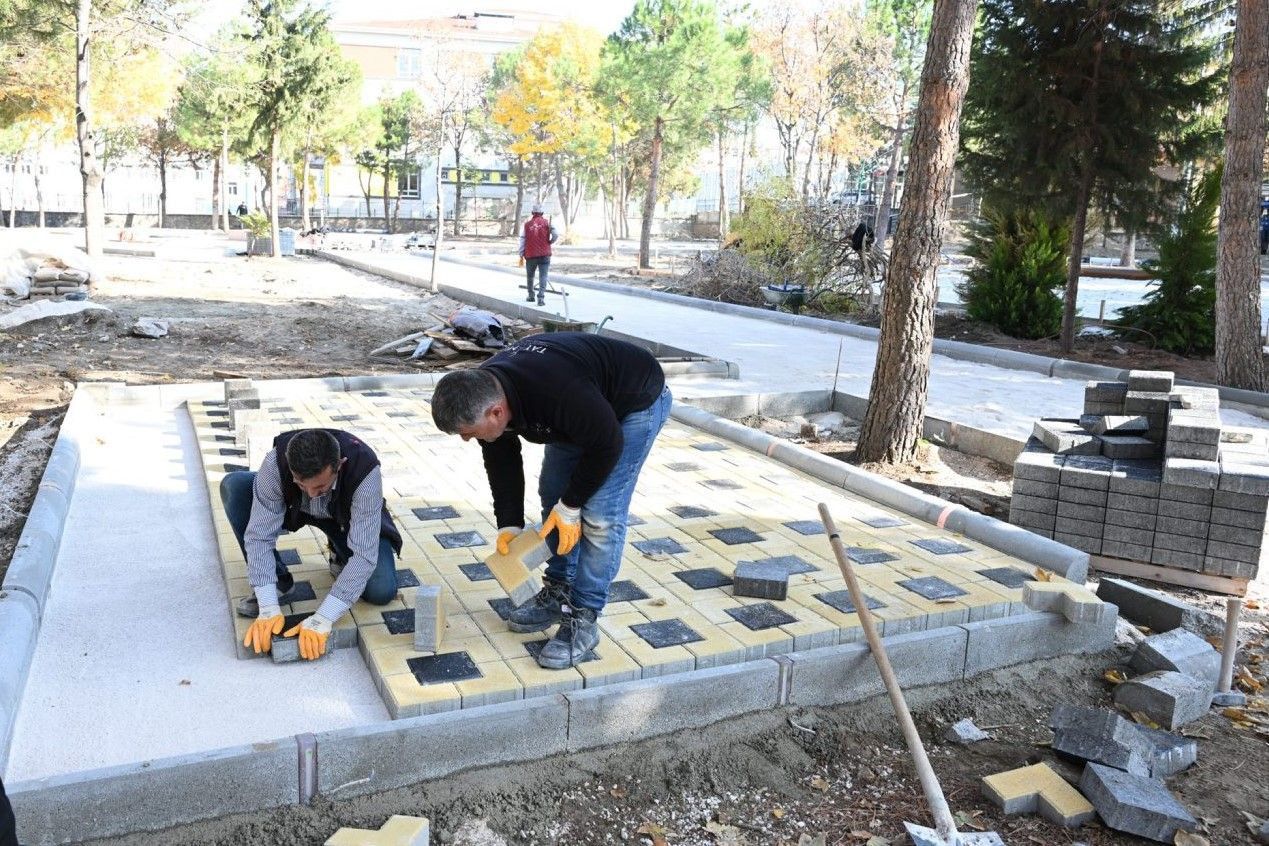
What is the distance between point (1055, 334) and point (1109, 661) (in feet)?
36.5

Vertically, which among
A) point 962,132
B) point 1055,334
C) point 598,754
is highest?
point 962,132

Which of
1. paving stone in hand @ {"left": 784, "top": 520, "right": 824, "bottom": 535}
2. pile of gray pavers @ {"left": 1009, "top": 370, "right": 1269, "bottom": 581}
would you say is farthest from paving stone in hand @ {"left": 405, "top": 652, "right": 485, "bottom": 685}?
pile of gray pavers @ {"left": 1009, "top": 370, "right": 1269, "bottom": 581}

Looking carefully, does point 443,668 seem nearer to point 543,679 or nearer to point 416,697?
point 416,697

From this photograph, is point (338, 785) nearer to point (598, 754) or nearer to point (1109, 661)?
point (598, 754)

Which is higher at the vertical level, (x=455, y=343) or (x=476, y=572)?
(x=455, y=343)

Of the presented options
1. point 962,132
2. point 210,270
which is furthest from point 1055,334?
point 210,270

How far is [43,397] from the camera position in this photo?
8.62 metres

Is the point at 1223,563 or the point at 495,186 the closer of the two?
the point at 1223,563

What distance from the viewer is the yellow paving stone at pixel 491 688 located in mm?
3361

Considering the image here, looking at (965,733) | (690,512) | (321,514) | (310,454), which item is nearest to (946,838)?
(965,733)

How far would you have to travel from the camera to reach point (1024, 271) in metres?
14.5

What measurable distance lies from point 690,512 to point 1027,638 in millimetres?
1940

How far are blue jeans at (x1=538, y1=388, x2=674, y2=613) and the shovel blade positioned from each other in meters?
1.34

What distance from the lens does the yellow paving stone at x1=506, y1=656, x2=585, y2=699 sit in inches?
136
